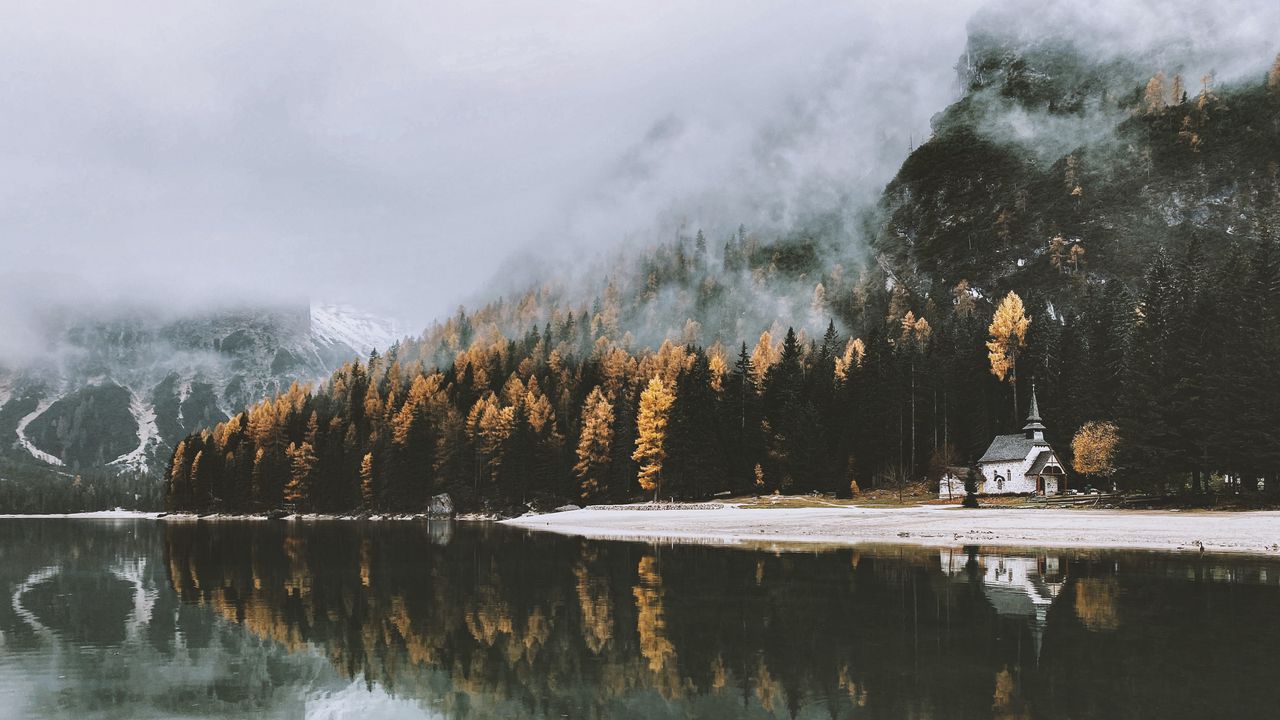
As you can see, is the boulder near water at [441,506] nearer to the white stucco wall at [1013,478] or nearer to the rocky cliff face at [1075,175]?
the white stucco wall at [1013,478]

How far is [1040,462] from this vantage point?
78688 mm

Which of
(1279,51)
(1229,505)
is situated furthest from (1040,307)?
(1279,51)

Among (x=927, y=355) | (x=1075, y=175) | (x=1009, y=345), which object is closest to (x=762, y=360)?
(x=927, y=355)

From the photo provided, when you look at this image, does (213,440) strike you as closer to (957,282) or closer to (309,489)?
(309,489)

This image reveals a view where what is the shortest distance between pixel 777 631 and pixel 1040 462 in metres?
71.2

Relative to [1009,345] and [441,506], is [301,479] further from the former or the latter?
[1009,345]

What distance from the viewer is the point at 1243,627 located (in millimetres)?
17000

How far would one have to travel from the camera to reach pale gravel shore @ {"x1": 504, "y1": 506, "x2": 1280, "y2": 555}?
3828 cm

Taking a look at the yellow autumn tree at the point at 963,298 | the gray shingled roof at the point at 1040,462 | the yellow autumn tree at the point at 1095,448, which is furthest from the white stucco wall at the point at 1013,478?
the yellow autumn tree at the point at 963,298

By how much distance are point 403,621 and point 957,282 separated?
148478 mm

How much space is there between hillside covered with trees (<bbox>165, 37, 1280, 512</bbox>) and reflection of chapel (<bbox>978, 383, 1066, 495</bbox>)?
4159 mm

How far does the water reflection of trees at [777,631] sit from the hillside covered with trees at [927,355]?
39.2m

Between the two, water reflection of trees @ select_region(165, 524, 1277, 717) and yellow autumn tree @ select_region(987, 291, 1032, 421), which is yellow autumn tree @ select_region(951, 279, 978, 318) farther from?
water reflection of trees @ select_region(165, 524, 1277, 717)

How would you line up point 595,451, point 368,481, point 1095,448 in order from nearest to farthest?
point 1095,448
point 595,451
point 368,481
